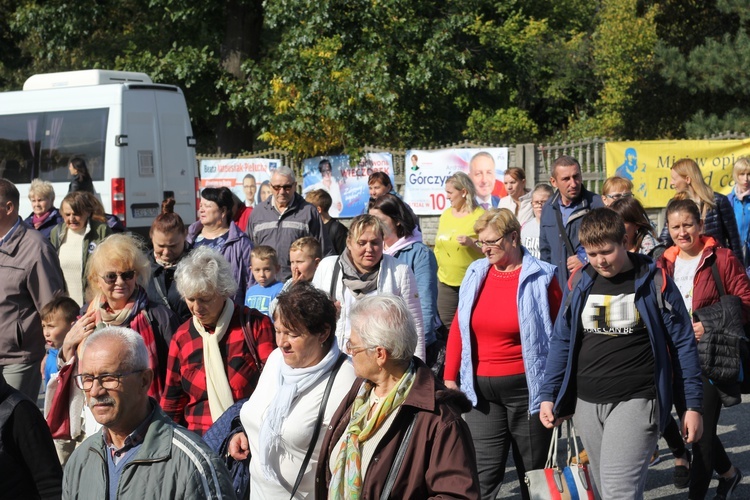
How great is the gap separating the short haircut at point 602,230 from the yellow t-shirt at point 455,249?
3805mm

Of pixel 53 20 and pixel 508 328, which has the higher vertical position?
pixel 53 20

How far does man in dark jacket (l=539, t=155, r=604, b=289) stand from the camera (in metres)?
7.98

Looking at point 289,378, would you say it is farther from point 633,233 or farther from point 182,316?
point 633,233

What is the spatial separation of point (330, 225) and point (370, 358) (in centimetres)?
642

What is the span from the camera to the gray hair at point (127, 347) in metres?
3.38

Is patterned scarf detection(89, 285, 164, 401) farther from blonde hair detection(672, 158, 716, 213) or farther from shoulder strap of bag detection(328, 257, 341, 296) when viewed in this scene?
blonde hair detection(672, 158, 716, 213)

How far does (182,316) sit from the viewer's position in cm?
631

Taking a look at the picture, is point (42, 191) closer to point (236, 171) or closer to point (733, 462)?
point (733, 462)

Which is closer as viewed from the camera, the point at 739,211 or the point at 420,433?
the point at 420,433

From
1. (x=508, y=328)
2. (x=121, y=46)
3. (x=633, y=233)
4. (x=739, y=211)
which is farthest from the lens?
(x=121, y=46)

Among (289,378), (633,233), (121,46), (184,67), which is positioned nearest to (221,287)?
(289,378)

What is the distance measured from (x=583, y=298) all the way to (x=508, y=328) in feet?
2.13

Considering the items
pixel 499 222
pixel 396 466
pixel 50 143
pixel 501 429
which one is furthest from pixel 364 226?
pixel 50 143

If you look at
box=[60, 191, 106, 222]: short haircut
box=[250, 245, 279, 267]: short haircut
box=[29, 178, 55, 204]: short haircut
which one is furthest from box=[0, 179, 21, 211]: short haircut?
box=[29, 178, 55, 204]: short haircut
